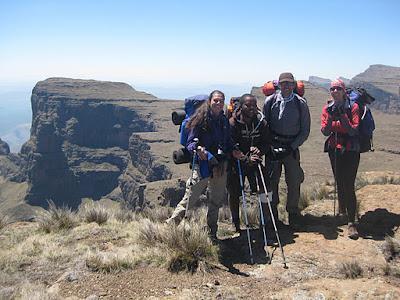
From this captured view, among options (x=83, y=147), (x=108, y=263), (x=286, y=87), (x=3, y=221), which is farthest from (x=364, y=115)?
(x=83, y=147)

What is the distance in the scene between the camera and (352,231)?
820 centimetres

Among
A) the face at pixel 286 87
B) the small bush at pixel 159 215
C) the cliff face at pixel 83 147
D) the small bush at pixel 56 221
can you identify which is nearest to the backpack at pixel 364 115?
the face at pixel 286 87

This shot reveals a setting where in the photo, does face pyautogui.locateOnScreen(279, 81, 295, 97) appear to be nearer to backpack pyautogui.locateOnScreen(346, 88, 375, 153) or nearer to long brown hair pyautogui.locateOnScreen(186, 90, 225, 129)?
backpack pyautogui.locateOnScreen(346, 88, 375, 153)

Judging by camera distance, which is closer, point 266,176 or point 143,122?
point 266,176

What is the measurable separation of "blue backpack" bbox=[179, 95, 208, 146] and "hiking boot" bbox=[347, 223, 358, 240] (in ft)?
12.2

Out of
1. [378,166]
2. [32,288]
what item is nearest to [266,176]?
[32,288]

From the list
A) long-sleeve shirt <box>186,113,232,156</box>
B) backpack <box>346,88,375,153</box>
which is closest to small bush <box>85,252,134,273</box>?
long-sleeve shirt <box>186,113,232,156</box>

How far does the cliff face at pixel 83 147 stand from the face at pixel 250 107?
443 ft

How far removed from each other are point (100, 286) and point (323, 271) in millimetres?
3552

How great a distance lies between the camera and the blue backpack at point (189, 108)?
7.61m

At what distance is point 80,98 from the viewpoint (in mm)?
196625

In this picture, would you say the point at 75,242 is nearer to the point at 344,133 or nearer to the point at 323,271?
the point at 323,271

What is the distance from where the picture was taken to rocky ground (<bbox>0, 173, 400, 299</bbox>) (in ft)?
19.7

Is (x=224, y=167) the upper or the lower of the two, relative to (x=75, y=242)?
upper
